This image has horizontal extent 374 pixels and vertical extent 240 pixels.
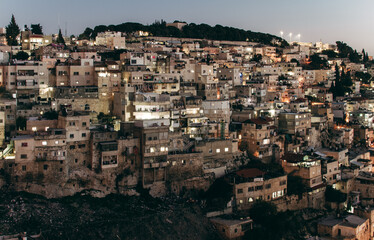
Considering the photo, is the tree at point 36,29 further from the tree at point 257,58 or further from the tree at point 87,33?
the tree at point 257,58

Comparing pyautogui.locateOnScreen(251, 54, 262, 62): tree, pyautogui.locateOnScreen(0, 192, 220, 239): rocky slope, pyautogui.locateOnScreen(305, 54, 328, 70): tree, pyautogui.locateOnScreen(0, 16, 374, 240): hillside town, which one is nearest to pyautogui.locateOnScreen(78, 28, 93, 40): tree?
pyautogui.locateOnScreen(0, 16, 374, 240): hillside town

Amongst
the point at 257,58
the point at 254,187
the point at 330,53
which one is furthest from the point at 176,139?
the point at 330,53

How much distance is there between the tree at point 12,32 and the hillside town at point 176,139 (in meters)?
0.56

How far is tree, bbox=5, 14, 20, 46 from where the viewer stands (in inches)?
2069

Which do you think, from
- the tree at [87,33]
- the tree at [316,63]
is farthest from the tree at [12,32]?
the tree at [316,63]

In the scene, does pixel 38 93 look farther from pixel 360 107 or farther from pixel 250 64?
pixel 360 107

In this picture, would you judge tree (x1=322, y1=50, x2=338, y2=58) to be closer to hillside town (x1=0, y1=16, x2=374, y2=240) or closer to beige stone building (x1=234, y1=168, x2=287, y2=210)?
hillside town (x1=0, y1=16, x2=374, y2=240)

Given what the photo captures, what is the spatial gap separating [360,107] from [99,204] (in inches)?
1700

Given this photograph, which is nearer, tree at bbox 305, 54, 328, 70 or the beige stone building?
the beige stone building

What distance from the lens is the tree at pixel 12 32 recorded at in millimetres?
52559

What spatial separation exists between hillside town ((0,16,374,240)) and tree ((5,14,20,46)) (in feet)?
1.83

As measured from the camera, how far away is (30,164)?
90.4 ft

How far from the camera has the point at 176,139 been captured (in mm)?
33406

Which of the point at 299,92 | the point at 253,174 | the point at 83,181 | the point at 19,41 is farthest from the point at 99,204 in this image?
the point at 299,92
